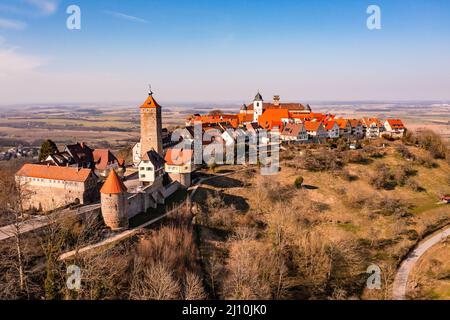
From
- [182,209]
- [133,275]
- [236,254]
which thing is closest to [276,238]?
[236,254]

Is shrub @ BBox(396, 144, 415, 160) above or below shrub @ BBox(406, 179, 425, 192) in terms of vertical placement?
above

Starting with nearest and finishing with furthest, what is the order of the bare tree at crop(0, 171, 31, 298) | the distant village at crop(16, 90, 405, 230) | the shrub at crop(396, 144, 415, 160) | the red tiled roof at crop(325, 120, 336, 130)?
the bare tree at crop(0, 171, 31, 298) < the distant village at crop(16, 90, 405, 230) < the shrub at crop(396, 144, 415, 160) < the red tiled roof at crop(325, 120, 336, 130)

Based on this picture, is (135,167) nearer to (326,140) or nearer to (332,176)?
(332,176)

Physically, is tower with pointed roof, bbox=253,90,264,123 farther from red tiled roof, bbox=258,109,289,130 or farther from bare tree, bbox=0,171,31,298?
bare tree, bbox=0,171,31,298

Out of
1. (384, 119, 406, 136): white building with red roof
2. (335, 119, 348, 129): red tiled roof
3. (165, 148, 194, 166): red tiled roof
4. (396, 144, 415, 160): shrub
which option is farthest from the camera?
(384, 119, 406, 136): white building with red roof

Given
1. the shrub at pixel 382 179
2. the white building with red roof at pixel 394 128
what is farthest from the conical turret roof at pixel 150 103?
the white building with red roof at pixel 394 128

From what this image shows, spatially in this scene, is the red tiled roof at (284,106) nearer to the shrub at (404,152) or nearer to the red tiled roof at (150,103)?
the shrub at (404,152)

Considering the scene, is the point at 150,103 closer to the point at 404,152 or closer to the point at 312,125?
the point at 312,125

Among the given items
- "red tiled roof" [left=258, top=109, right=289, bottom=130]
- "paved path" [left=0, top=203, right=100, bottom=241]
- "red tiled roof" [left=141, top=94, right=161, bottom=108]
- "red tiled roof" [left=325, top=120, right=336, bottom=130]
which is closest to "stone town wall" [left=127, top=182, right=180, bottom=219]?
"paved path" [left=0, top=203, right=100, bottom=241]
